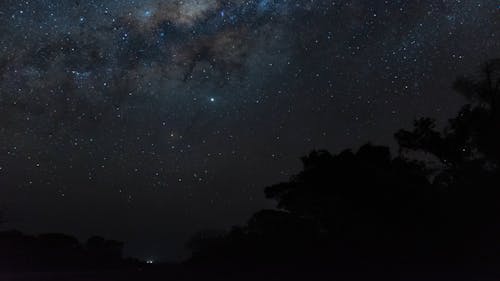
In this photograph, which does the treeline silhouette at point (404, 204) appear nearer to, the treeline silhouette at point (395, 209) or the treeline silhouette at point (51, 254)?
the treeline silhouette at point (395, 209)

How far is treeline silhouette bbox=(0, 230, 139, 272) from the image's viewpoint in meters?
43.8

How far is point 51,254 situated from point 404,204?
3814 centimetres

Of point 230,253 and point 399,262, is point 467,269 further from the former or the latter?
point 230,253

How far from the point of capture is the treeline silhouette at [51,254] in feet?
144

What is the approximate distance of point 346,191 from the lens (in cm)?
3145

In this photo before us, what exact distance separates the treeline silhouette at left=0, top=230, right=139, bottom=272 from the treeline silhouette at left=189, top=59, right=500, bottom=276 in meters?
18.9

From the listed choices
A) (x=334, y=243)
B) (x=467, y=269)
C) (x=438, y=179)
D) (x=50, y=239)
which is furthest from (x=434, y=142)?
(x=50, y=239)

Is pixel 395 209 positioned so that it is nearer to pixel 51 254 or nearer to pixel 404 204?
pixel 404 204

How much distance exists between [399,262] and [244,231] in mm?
23343

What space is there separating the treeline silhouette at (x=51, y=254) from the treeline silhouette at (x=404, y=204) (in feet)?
61.9

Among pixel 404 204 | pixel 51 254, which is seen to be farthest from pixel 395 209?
pixel 51 254

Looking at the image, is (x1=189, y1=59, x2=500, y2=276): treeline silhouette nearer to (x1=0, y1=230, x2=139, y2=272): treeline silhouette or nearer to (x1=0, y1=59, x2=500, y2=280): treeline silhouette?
(x1=0, y1=59, x2=500, y2=280): treeline silhouette

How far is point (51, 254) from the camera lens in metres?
51.6

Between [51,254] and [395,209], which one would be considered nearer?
[395,209]
